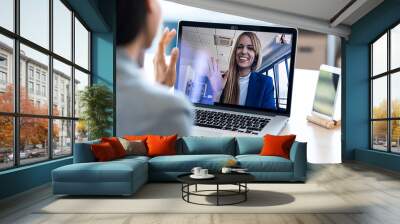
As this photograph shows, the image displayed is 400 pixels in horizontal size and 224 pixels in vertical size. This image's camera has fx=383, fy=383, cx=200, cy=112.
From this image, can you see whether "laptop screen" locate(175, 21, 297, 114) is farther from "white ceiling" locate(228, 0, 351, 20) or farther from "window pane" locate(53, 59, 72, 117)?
"window pane" locate(53, 59, 72, 117)

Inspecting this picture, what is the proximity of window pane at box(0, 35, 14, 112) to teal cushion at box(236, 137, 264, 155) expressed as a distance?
376cm

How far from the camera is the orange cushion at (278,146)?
635 cm

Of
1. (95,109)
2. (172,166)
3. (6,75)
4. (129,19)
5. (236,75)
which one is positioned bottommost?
(172,166)

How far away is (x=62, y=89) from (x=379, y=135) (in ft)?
Result: 22.7

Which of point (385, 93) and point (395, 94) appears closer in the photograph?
point (395, 94)

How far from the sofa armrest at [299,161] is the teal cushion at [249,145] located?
2.62 feet

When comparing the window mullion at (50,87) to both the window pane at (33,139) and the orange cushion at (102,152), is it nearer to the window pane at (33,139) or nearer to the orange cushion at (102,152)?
the window pane at (33,139)

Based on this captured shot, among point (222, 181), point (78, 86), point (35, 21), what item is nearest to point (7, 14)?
point (35, 21)

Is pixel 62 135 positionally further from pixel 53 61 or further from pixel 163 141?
pixel 163 141

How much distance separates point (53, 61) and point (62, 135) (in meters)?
1.32

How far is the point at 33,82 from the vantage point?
556cm

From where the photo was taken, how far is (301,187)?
5508 millimetres

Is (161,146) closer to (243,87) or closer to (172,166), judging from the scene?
(172,166)

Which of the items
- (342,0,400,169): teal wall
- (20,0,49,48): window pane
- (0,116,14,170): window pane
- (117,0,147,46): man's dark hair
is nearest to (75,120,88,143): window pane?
(20,0,49,48): window pane
